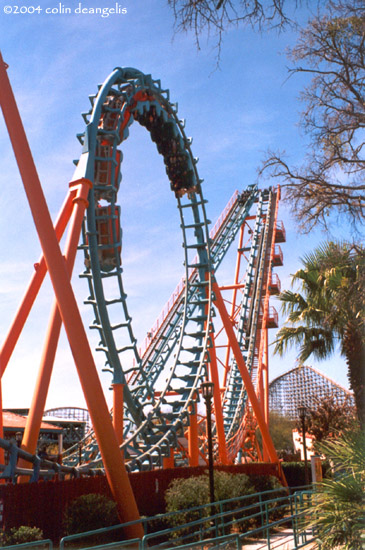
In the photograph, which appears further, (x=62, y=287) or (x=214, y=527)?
(x=62, y=287)

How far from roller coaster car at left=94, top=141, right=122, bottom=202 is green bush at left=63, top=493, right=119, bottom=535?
23.0ft

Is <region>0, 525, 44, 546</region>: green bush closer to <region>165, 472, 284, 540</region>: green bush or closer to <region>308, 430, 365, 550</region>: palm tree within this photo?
<region>165, 472, 284, 540</region>: green bush

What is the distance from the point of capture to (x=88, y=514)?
27.3ft

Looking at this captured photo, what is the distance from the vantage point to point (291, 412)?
137ft

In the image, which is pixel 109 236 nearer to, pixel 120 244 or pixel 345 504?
pixel 120 244

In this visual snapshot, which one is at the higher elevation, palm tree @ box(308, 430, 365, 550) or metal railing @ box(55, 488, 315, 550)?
palm tree @ box(308, 430, 365, 550)

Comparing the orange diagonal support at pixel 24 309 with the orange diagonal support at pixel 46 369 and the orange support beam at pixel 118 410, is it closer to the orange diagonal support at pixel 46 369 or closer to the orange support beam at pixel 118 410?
the orange diagonal support at pixel 46 369

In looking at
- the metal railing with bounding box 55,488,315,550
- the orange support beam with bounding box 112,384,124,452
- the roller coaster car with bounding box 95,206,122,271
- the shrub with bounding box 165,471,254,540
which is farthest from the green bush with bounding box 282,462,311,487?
the roller coaster car with bounding box 95,206,122,271

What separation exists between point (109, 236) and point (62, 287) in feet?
17.9

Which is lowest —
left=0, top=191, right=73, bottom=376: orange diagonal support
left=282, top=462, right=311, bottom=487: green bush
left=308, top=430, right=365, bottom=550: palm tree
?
left=282, top=462, right=311, bottom=487: green bush

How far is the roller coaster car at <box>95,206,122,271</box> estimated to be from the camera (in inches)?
540

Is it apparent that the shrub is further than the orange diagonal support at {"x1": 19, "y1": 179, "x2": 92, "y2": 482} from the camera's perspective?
Yes

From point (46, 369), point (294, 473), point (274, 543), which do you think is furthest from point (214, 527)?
point (294, 473)

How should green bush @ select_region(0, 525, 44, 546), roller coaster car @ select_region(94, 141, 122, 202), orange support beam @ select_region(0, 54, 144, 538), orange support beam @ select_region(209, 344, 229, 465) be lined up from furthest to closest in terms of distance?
orange support beam @ select_region(209, 344, 229, 465) → roller coaster car @ select_region(94, 141, 122, 202) → orange support beam @ select_region(0, 54, 144, 538) → green bush @ select_region(0, 525, 44, 546)
